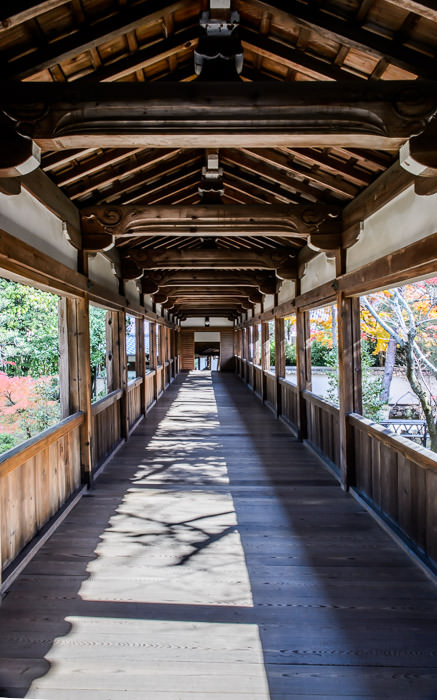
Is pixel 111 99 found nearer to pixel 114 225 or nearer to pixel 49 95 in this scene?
pixel 49 95

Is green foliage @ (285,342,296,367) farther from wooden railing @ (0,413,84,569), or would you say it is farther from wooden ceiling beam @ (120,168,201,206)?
wooden railing @ (0,413,84,569)

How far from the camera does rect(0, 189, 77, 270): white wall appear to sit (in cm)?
286

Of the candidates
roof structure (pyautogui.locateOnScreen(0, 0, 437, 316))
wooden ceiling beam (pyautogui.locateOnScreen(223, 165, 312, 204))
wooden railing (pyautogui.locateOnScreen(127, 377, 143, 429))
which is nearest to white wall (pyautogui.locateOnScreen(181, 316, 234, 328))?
wooden railing (pyautogui.locateOnScreen(127, 377, 143, 429))

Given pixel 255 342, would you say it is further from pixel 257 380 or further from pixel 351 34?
pixel 351 34

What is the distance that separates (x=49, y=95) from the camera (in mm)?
2266

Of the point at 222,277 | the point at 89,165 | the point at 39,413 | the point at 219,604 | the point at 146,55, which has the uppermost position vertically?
the point at 146,55

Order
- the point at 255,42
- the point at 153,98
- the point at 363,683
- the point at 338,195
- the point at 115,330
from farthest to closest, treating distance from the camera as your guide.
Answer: the point at 115,330
the point at 338,195
the point at 255,42
the point at 153,98
the point at 363,683

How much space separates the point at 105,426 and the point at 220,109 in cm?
426

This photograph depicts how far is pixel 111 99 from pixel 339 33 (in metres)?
1.32

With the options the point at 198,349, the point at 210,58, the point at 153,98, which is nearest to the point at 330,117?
the point at 210,58

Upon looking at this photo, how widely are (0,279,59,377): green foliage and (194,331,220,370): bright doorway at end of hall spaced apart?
14.7 meters

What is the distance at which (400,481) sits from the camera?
3.24m

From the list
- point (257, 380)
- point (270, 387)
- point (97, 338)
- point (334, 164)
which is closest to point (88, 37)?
point (334, 164)

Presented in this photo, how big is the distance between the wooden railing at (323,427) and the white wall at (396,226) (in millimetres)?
1850
